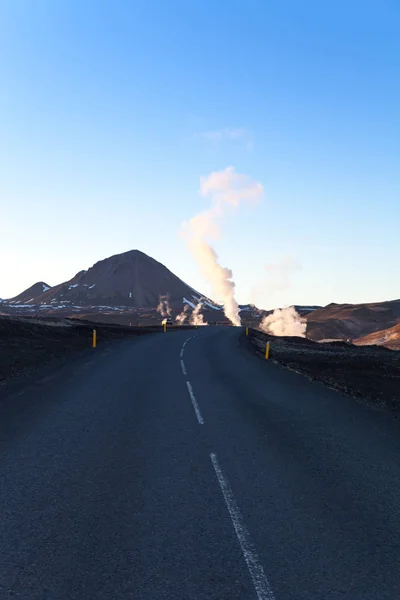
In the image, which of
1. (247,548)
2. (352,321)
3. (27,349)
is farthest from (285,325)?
(247,548)

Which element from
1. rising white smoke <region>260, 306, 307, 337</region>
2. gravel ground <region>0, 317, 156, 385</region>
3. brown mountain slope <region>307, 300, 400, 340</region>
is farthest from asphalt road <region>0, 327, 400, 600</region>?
brown mountain slope <region>307, 300, 400, 340</region>

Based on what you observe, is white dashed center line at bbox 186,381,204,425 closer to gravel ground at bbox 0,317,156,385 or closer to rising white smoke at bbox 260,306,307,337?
gravel ground at bbox 0,317,156,385

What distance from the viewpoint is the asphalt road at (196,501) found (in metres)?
3.77

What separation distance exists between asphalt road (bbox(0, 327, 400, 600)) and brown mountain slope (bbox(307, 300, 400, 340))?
130 meters

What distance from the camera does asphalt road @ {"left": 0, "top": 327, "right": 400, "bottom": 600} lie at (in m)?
3.77

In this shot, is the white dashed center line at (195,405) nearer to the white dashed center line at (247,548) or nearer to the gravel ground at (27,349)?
the white dashed center line at (247,548)

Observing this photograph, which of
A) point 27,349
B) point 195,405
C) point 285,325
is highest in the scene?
point 27,349

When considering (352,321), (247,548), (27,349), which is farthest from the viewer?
(352,321)

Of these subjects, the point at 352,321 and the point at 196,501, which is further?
the point at 352,321

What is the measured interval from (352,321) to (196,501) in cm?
16477

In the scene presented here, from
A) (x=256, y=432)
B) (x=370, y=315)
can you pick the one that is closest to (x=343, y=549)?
(x=256, y=432)

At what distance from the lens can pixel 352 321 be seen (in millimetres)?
158750

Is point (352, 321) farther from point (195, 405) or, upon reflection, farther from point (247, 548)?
point (247, 548)

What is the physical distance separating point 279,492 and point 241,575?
6.55 ft
